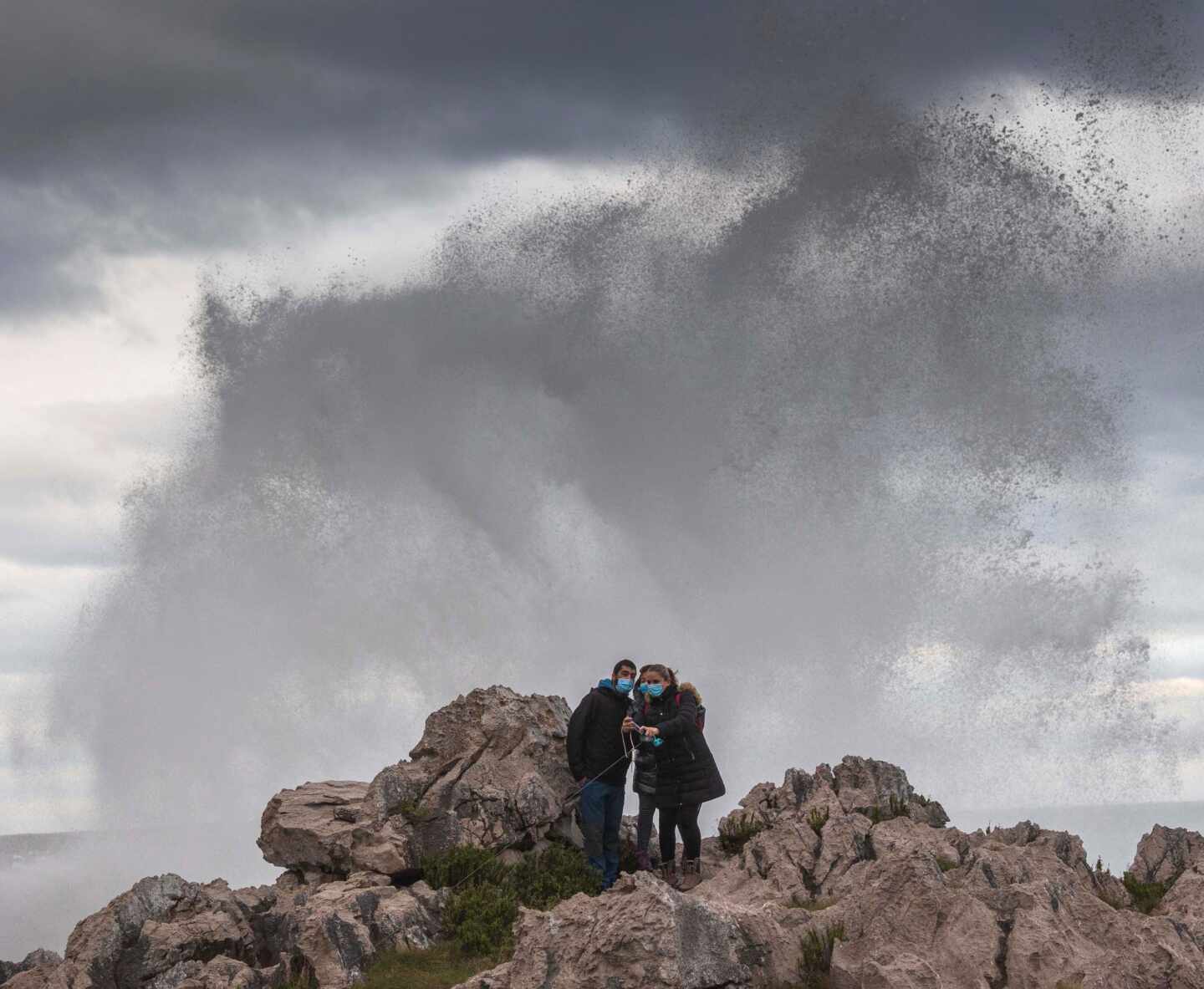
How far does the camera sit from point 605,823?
23703 millimetres

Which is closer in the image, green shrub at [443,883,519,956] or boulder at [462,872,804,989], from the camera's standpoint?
boulder at [462,872,804,989]

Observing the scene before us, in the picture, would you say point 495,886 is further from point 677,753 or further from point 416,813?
point 677,753

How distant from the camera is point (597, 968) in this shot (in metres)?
15.6

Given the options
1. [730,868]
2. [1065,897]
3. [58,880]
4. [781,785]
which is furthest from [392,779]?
[58,880]

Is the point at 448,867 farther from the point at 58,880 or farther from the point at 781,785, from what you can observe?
the point at 58,880

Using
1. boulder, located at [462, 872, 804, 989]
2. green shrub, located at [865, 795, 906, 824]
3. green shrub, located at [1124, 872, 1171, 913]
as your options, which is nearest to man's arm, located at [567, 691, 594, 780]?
boulder, located at [462, 872, 804, 989]

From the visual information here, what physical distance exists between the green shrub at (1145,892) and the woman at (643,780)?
893cm

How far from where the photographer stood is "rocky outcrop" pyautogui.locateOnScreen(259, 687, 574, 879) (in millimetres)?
24594

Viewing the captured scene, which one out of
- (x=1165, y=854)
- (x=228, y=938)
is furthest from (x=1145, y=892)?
(x=228, y=938)

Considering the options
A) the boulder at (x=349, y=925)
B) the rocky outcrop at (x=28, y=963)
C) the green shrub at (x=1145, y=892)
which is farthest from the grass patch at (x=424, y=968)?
the green shrub at (x=1145, y=892)

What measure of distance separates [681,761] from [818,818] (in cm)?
499

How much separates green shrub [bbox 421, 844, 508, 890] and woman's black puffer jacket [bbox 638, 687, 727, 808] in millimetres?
3389

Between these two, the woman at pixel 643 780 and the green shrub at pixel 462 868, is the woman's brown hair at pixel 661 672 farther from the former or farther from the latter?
the green shrub at pixel 462 868

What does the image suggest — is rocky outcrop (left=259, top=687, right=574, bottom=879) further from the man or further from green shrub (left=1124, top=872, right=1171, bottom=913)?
green shrub (left=1124, top=872, right=1171, bottom=913)
